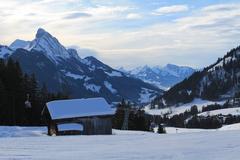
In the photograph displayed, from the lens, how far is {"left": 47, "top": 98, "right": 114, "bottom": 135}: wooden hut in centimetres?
6284

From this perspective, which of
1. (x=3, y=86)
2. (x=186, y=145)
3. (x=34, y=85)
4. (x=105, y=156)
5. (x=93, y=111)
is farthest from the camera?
(x=34, y=85)

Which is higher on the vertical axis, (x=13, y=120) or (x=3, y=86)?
(x=3, y=86)

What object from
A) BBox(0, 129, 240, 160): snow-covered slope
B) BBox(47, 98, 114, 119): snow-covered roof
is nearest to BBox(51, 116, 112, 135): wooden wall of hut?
BBox(47, 98, 114, 119): snow-covered roof

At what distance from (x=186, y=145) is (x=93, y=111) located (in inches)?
1805

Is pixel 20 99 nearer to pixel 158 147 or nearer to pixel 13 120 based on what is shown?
pixel 13 120

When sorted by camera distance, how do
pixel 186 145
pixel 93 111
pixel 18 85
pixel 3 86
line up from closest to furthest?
pixel 186 145
pixel 93 111
pixel 3 86
pixel 18 85

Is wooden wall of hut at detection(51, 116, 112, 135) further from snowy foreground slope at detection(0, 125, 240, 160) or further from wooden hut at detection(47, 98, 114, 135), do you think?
snowy foreground slope at detection(0, 125, 240, 160)

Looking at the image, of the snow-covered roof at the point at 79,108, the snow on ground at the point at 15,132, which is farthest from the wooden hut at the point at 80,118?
the snow on ground at the point at 15,132

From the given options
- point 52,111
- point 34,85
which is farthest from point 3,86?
point 52,111

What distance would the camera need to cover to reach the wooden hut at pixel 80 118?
6284 centimetres

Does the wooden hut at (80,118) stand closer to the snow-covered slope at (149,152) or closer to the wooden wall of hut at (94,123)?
the wooden wall of hut at (94,123)

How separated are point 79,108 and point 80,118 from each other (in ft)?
6.80

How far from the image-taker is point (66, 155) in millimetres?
17375

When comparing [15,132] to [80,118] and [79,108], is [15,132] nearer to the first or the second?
[80,118]
